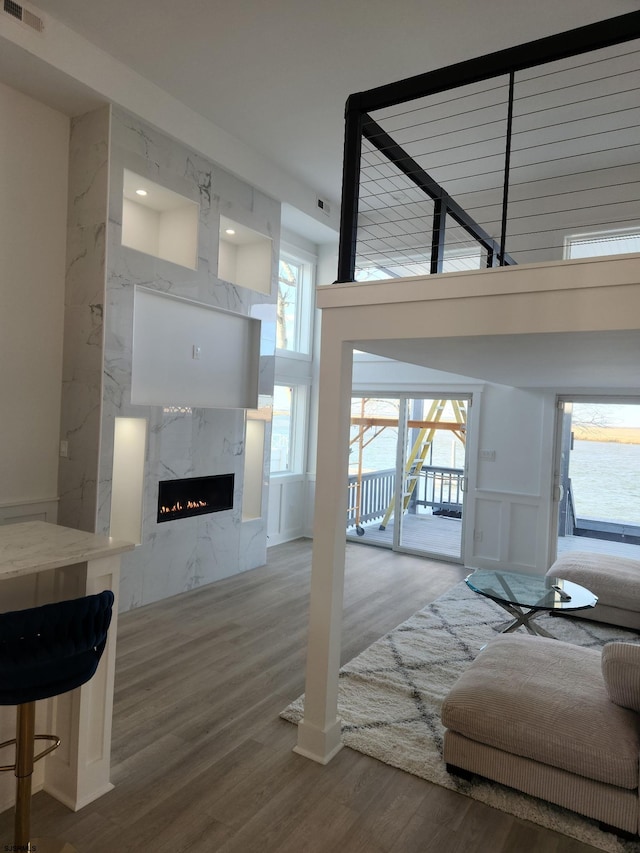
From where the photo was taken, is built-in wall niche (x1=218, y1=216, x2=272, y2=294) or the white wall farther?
built-in wall niche (x1=218, y1=216, x2=272, y2=294)

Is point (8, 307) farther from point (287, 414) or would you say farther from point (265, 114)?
point (287, 414)

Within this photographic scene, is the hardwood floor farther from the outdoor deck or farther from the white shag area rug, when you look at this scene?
the outdoor deck

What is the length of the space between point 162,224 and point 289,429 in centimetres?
321

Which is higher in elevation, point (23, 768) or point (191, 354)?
point (191, 354)

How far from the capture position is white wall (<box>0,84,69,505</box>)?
4.19 m

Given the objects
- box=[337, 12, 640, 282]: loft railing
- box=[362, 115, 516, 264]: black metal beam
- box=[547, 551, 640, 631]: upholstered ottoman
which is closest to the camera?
box=[337, 12, 640, 282]: loft railing

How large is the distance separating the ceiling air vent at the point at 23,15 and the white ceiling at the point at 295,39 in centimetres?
6

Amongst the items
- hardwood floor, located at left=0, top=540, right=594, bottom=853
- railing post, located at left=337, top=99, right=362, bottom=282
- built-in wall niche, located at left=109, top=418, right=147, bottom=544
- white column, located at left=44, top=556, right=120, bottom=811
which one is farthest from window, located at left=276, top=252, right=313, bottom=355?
Result: white column, located at left=44, top=556, right=120, bottom=811

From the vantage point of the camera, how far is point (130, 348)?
462cm

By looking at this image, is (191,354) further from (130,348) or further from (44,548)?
(44,548)

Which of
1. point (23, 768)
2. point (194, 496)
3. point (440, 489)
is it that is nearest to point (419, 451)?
point (440, 489)

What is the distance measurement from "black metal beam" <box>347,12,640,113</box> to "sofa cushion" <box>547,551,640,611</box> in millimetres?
3888

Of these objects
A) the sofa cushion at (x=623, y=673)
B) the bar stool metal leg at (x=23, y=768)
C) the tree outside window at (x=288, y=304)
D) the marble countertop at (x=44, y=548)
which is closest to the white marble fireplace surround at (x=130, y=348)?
the tree outside window at (x=288, y=304)

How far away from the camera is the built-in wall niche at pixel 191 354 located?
4.86 metres
